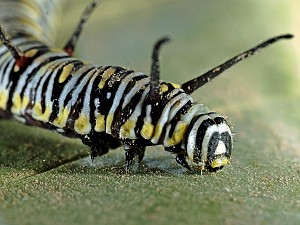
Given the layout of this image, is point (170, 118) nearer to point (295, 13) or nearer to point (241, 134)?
point (241, 134)

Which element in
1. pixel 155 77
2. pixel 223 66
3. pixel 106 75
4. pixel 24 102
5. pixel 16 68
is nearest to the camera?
pixel 155 77

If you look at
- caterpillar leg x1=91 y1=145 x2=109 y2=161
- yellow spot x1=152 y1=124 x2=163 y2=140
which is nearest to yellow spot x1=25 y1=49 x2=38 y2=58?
caterpillar leg x1=91 y1=145 x2=109 y2=161

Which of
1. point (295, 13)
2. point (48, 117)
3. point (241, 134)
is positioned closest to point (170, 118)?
point (48, 117)

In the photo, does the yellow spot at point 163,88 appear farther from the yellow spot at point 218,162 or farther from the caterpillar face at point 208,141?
the yellow spot at point 218,162

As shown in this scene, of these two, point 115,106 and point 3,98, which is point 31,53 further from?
point 115,106

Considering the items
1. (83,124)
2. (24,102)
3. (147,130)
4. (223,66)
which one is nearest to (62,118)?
(83,124)

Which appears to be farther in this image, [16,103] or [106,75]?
[16,103]
